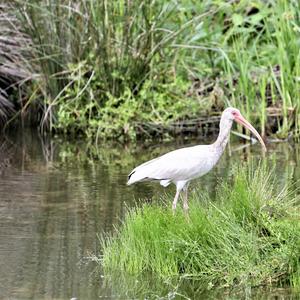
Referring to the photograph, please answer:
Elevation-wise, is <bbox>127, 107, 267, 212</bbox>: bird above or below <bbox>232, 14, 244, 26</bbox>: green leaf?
below

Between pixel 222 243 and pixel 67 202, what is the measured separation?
3.26m

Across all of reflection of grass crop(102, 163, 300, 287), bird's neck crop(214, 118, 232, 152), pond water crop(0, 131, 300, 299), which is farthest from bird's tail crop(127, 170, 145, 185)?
reflection of grass crop(102, 163, 300, 287)

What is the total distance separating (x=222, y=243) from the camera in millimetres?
6609

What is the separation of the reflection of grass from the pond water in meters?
0.19

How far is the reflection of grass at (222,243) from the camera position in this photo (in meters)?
6.52

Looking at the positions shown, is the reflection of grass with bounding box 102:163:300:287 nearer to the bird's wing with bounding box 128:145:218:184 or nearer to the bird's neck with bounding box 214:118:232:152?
the bird's wing with bounding box 128:145:218:184

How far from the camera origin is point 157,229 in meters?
6.89

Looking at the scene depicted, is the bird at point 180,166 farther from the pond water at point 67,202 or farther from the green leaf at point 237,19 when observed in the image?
the green leaf at point 237,19

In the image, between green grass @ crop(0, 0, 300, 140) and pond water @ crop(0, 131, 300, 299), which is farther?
green grass @ crop(0, 0, 300, 140)

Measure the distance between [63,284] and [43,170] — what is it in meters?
4.95

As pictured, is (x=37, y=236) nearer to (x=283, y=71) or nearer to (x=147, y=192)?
(x=147, y=192)

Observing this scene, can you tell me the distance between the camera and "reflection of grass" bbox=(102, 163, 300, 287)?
6.52 m

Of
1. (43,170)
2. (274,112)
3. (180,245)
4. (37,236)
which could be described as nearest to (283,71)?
(274,112)

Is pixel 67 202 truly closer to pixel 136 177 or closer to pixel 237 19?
pixel 136 177
